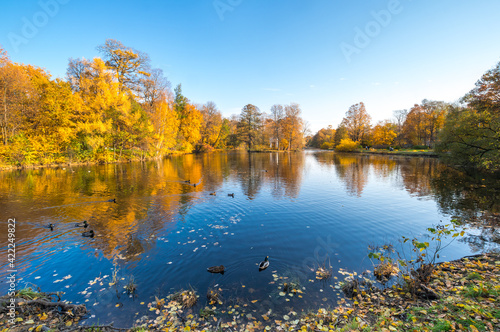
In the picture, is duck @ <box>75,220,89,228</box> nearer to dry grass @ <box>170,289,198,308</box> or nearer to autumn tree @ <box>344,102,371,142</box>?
dry grass @ <box>170,289,198,308</box>

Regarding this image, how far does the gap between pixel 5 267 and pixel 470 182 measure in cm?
3210

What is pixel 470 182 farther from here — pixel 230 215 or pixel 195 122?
pixel 195 122

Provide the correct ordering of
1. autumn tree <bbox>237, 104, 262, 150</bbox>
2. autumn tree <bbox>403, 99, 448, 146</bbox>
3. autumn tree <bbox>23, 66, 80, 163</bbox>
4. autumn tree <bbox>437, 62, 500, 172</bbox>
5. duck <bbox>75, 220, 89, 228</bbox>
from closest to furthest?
duck <bbox>75, 220, 89, 228</bbox> → autumn tree <bbox>437, 62, 500, 172</bbox> → autumn tree <bbox>23, 66, 80, 163</bbox> → autumn tree <bbox>403, 99, 448, 146</bbox> → autumn tree <bbox>237, 104, 262, 150</bbox>

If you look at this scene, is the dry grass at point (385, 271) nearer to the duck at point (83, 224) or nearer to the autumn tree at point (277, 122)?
the duck at point (83, 224)

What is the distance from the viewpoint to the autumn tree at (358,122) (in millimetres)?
69625

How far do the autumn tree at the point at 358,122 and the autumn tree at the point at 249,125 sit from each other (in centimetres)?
3302

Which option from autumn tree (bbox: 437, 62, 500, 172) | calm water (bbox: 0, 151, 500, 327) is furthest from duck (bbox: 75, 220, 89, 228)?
autumn tree (bbox: 437, 62, 500, 172)

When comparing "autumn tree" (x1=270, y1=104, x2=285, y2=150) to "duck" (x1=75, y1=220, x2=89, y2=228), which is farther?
"autumn tree" (x1=270, y1=104, x2=285, y2=150)

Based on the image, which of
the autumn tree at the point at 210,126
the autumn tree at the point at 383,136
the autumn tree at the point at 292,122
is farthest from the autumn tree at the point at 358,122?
the autumn tree at the point at 210,126

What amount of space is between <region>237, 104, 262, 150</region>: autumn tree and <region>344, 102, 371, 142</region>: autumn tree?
3302cm

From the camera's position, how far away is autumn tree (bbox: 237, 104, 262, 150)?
8179 centimetres

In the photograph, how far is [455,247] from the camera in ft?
26.8

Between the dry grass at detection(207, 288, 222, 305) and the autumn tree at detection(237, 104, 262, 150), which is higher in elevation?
the autumn tree at detection(237, 104, 262, 150)

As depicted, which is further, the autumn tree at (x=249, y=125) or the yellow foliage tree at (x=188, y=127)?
the autumn tree at (x=249, y=125)
